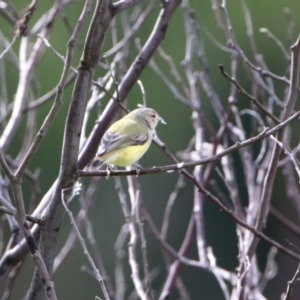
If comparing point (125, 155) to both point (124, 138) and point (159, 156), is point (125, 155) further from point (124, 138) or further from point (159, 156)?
point (159, 156)

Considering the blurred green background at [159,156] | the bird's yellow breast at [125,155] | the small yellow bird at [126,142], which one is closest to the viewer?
the small yellow bird at [126,142]

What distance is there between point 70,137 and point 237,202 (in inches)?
61.5

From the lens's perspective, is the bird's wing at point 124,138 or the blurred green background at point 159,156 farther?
the blurred green background at point 159,156

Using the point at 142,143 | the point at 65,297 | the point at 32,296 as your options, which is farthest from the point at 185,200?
the point at 32,296

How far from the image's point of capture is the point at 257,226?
3.21 m

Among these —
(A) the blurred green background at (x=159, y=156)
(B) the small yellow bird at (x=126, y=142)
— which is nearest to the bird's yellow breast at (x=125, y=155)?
(B) the small yellow bird at (x=126, y=142)

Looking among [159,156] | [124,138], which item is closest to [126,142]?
[124,138]

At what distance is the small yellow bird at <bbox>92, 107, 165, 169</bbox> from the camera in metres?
4.36

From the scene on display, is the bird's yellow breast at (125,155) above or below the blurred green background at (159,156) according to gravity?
above

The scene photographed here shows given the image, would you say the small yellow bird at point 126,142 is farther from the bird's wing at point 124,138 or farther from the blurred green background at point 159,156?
the blurred green background at point 159,156

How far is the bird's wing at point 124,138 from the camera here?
4.43 m

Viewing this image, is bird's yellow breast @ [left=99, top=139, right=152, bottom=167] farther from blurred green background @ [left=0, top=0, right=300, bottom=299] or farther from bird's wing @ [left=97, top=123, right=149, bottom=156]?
blurred green background @ [left=0, top=0, right=300, bottom=299]

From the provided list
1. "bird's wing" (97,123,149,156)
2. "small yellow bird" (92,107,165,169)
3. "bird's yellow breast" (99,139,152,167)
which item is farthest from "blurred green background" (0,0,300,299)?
"bird's yellow breast" (99,139,152,167)

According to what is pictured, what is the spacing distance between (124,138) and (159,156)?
887 cm
